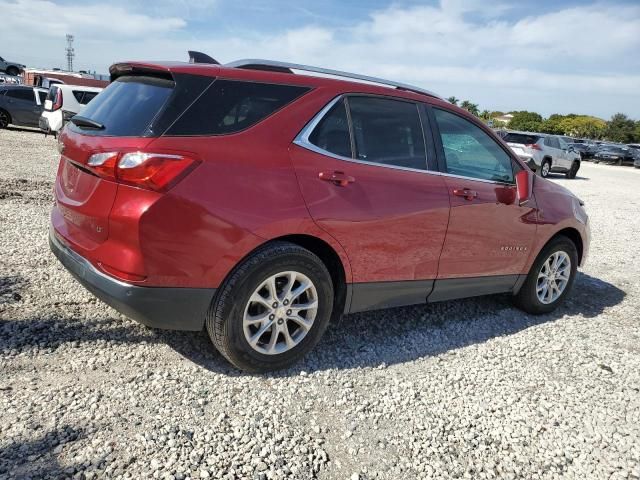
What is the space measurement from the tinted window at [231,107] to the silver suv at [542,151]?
52.5 ft

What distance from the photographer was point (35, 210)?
650 centimetres

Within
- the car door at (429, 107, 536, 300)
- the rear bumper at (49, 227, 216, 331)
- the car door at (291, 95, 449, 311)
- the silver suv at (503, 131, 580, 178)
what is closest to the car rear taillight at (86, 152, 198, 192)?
the rear bumper at (49, 227, 216, 331)

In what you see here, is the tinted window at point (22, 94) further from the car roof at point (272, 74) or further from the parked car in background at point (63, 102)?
the car roof at point (272, 74)

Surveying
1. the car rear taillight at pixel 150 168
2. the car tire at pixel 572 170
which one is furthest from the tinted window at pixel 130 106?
the car tire at pixel 572 170

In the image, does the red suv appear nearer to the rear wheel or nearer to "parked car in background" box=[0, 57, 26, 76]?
the rear wheel

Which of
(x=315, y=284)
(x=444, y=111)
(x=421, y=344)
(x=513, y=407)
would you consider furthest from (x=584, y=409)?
(x=444, y=111)

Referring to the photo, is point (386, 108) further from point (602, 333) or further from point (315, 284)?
point (602, 333)

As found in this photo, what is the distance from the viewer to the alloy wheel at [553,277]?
4824mm

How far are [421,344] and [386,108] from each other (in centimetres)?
176

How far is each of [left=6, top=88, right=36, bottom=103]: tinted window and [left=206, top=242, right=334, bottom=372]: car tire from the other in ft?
59.4

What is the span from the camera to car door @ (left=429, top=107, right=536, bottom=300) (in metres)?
3.88

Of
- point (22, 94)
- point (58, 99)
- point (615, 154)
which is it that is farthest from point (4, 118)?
point (615, 154)

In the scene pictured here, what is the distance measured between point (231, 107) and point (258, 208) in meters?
0.59

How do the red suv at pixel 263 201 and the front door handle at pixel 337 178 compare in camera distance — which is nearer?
the red suv at pixel 263 201
